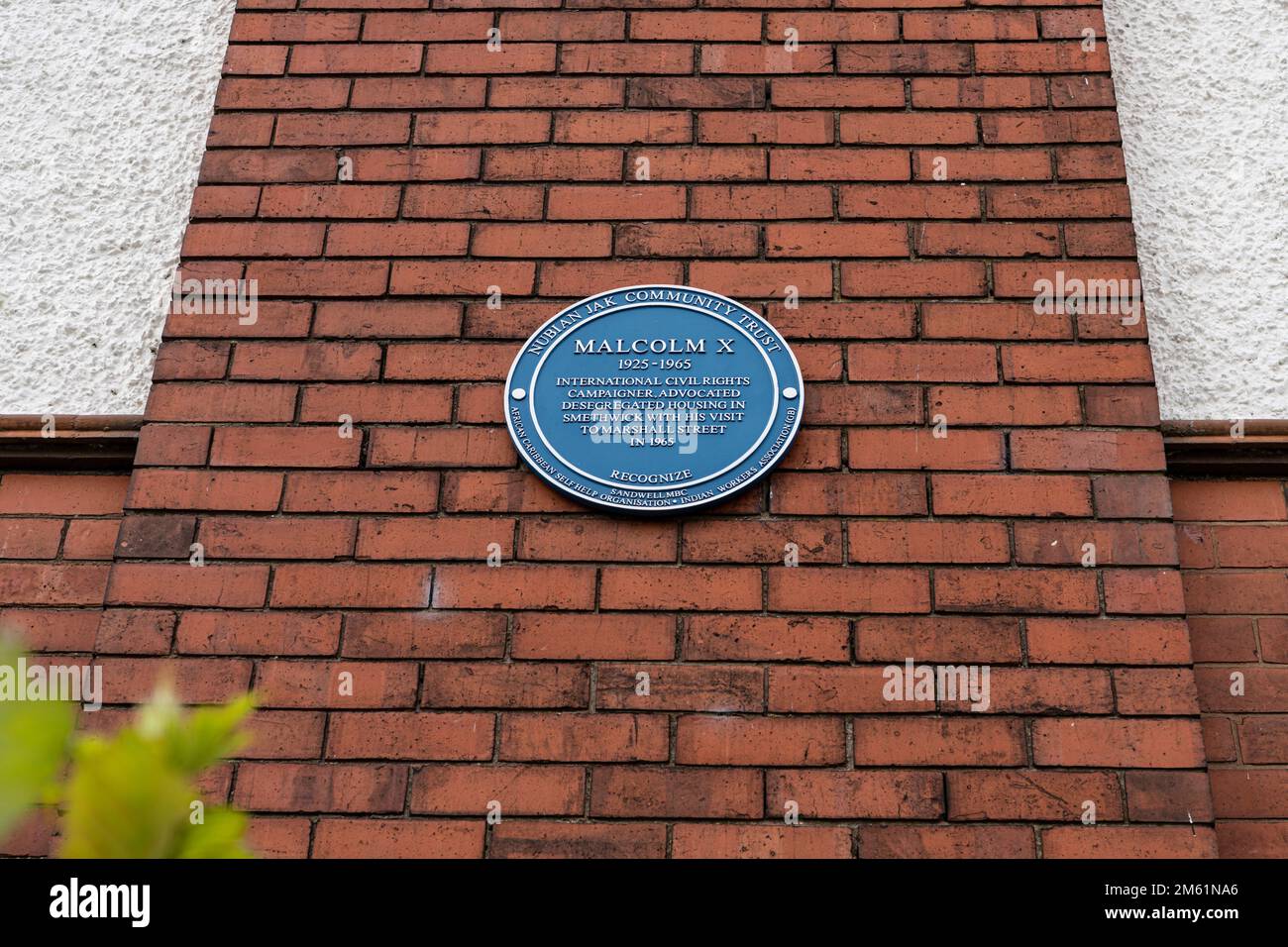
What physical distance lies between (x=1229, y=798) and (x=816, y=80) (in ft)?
5.67

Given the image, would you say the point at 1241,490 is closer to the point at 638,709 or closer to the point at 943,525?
the point at 943,525

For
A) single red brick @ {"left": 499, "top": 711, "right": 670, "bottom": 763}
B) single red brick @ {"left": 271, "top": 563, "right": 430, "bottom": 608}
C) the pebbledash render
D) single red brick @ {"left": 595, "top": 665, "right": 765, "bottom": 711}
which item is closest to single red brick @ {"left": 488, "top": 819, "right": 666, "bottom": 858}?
the pebbledash render

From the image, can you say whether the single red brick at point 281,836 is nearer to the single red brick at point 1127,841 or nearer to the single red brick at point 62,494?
the single red brick at point 62,494

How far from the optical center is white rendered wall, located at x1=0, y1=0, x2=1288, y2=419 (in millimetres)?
2611

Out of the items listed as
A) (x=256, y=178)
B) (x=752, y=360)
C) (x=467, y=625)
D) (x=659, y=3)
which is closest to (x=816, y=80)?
(x=659, y=3)

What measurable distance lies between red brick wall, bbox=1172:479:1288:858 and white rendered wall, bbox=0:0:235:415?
2301 millimetres

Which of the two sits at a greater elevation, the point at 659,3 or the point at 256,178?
the point at 659,3

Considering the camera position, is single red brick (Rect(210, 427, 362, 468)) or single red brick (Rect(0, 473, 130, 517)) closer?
single red brick (Rect(210, 427, 362, 468))

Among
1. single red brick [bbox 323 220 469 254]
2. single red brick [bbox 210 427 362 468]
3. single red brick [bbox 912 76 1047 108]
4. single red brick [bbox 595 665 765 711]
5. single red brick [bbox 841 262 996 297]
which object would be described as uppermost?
single red brick [bbox 912 76 1047 108]

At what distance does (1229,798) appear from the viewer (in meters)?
2.20

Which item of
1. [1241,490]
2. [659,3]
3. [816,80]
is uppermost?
[659,3]

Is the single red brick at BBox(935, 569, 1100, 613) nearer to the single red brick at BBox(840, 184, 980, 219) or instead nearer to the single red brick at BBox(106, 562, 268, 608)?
the single red brick at BBox(840, 184, 980, 219)

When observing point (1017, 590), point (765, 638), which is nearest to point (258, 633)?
point (765, 638)

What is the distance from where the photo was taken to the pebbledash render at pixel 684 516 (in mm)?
2088
